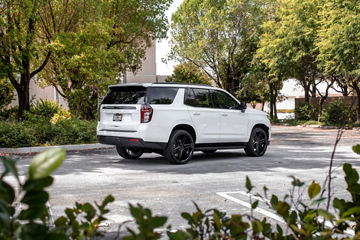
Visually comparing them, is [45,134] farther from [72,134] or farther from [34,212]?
[34,212]

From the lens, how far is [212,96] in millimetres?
11266

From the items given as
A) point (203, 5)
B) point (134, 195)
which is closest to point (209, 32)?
point (203, 5)

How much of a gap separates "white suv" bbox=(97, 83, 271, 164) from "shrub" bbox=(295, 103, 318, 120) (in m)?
23.0

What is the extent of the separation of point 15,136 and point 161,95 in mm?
5686

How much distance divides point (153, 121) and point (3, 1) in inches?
373

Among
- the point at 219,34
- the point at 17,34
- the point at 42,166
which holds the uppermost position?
the point at 219,34

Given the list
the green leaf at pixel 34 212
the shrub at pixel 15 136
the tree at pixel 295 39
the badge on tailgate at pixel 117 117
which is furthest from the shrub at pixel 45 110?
the green leaf at pixel 34 212

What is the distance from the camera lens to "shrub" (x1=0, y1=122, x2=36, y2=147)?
504 inches

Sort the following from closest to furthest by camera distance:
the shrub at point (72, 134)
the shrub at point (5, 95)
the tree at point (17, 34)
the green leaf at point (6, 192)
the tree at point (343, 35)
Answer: the green leaf at point (6, 192) < the shrub at point (72, 134) < the tree at point (17, 34) < the tree at point (343, 35) < the shrub at point (5, 95)

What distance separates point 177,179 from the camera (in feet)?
26.0

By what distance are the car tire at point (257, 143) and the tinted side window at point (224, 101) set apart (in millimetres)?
1035

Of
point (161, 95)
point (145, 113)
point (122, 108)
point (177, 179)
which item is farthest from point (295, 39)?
point (177, 179)

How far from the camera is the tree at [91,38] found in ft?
56.2

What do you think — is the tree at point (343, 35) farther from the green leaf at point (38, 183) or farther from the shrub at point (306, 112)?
the green leaf at point (38, 183)
